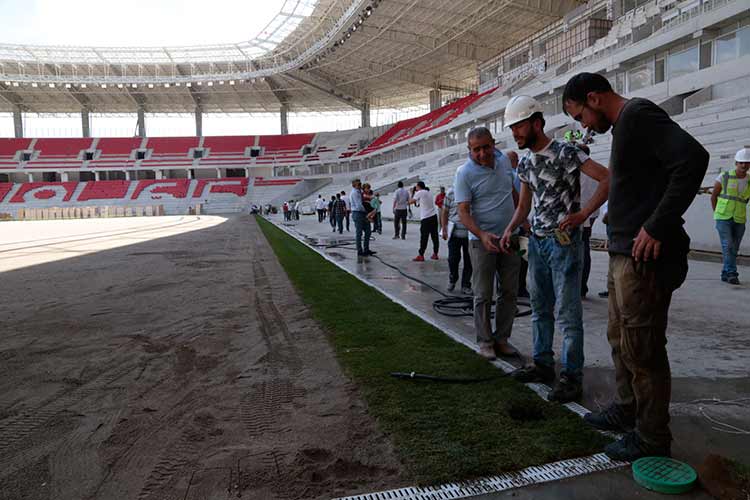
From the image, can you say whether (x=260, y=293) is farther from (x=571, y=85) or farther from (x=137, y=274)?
(x=571, y=85)

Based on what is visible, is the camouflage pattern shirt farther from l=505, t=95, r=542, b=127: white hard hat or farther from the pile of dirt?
the pile of dirt

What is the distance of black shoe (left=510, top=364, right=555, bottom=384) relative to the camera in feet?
10.8

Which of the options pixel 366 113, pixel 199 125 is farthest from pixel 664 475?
pixel 199 125

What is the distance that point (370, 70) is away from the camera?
5088 centimetres

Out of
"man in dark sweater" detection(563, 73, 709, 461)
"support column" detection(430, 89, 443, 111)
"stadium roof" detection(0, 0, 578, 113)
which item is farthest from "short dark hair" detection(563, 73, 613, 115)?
"support column" detection(430, 89, 443, 111)

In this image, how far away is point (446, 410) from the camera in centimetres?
283

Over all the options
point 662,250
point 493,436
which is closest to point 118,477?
point 493,436

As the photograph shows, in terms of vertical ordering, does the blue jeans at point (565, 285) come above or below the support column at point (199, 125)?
below

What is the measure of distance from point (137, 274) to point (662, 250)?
8.52 m

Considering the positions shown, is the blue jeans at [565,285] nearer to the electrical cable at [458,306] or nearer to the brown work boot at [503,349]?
the brown work boot at [503,349]

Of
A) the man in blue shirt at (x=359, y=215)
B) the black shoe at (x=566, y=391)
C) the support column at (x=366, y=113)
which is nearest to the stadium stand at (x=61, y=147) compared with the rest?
the support column at (x=366, y=113)

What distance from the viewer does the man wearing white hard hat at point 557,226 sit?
3053 millimetres

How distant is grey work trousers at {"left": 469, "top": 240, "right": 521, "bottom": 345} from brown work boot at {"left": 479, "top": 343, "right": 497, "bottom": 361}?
33mm

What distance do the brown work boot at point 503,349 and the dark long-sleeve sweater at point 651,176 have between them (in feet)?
5.52
